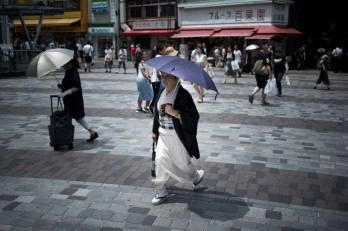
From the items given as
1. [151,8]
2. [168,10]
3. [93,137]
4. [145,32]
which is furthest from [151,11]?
[93,137]

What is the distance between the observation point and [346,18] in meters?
29.9

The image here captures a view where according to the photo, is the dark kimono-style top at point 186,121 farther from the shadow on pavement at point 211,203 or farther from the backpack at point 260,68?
the backpack at point 260,68

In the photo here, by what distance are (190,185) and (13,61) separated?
54.2 ft

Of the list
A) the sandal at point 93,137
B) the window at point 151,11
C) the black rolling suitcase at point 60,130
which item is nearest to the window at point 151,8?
the window at point 151,11

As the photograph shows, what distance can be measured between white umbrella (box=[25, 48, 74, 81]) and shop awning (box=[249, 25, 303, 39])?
786 inches

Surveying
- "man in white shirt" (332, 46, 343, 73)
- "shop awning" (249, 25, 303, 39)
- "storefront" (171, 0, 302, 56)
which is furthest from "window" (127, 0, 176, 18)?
"man in white shirt" (332, 46, 343, 73)

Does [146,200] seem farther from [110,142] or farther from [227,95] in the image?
[227,95]

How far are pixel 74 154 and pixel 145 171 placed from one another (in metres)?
1.51

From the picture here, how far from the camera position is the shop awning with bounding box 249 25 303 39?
2430 cm

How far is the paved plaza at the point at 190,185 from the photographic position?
13.4ft

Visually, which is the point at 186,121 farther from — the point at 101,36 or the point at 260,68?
the point at 101,36

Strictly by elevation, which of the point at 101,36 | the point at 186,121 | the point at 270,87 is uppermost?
the point at 101,36

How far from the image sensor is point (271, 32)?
79.9 ft

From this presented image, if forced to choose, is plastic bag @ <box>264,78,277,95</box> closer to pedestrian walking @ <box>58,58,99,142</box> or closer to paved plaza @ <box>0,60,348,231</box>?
paved plaza @ <box>0,60,348,231</box>
